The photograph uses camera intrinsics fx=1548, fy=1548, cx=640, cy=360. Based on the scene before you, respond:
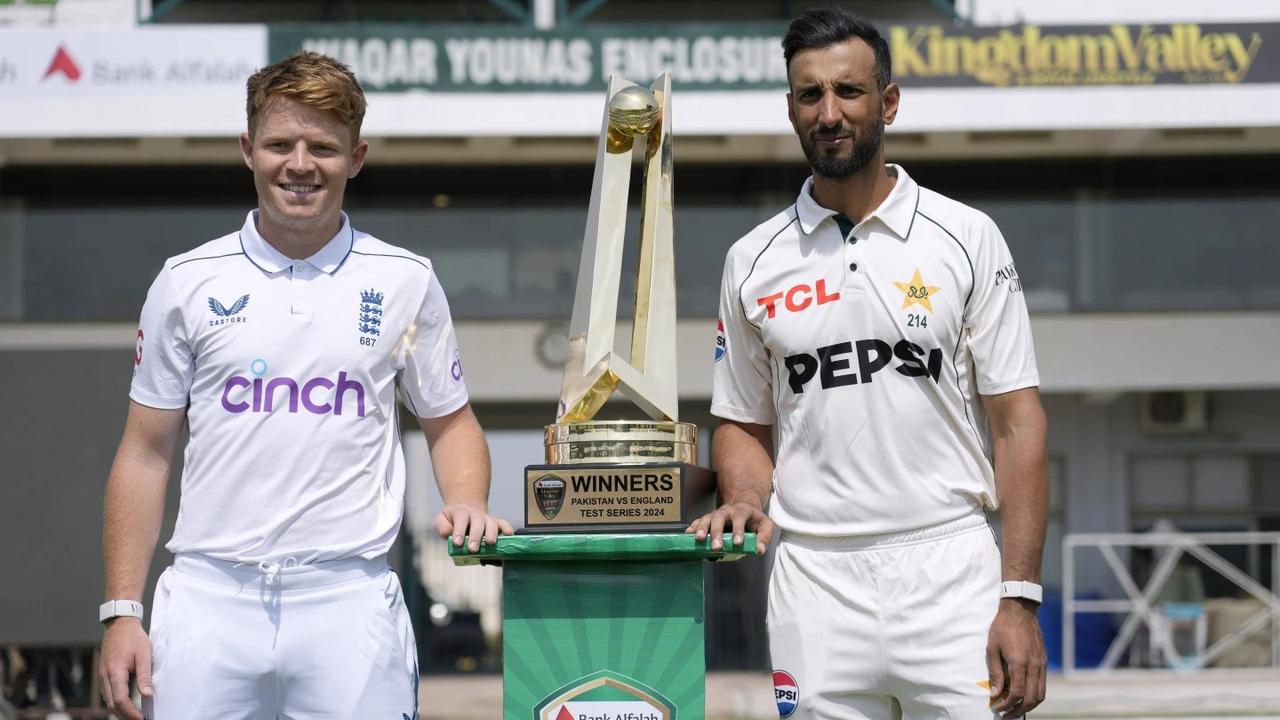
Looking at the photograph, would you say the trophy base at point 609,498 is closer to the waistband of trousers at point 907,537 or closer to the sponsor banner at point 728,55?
the waistband of trousers at point 907,537

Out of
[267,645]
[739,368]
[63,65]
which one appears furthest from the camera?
[63,65]

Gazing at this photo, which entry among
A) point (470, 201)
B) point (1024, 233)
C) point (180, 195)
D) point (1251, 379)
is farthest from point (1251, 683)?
point (180, 195)

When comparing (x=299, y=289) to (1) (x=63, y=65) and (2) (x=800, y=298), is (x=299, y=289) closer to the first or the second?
(2) (x=800, y=298)

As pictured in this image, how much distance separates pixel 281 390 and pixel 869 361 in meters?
1.04

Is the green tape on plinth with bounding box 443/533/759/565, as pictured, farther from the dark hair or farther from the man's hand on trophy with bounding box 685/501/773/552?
the dark hair

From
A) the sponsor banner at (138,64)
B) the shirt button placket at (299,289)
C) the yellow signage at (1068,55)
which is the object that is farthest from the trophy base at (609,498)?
the sponsor banner at (138,64)

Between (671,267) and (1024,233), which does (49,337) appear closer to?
(1024,233)

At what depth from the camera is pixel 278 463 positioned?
8.57 feet

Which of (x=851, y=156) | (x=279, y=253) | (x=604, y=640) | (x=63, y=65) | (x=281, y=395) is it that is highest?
(x=63, y=65)

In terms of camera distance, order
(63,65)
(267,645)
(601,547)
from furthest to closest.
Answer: (63,65) < (601,547) < (267,645)

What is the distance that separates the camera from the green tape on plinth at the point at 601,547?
2.65 m

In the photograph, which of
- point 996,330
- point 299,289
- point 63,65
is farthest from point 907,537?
point 63,65

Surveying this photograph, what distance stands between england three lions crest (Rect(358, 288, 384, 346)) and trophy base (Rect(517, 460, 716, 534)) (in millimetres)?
363

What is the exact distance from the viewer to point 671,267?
10.1ft
